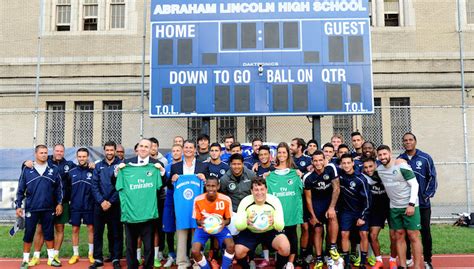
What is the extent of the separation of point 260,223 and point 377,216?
190 cm

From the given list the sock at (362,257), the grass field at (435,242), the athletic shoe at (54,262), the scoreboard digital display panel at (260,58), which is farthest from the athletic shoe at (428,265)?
the athletic shoe at (54,262)

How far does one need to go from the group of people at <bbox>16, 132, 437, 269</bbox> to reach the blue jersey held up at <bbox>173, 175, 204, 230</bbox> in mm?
14

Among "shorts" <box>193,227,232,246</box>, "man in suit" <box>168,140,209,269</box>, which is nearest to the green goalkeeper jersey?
"man in suit" <box>168,140,209,269</box>

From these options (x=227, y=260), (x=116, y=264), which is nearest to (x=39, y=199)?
(x=116, y=264)

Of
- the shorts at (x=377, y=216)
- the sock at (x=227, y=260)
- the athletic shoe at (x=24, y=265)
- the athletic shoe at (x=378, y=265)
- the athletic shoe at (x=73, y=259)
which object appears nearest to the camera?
the sock at (x=227, y=260)

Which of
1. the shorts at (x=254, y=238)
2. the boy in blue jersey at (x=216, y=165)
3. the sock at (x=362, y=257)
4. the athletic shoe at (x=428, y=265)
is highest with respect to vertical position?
the boy in blue jersey at (x=216, y=165)

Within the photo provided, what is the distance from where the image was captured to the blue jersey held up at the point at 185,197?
18.9ft

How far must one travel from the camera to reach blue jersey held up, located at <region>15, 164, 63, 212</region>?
630 cm

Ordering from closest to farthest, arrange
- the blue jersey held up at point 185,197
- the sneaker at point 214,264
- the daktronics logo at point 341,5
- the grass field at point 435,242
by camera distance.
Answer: the blue jersey held up at point 185,197 → the sneaker at point 214,264 → the grass field at point 435,242 → the daktronics logo at point 341,5

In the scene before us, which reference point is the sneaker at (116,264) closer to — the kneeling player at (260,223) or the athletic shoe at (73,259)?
the athletic shoe at (73,259)

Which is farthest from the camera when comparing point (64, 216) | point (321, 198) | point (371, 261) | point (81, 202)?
point (64, 216)

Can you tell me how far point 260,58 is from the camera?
1071 centimetres

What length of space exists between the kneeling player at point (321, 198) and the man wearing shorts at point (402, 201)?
2.27 ft

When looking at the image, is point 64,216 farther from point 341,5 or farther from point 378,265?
point 341,5
